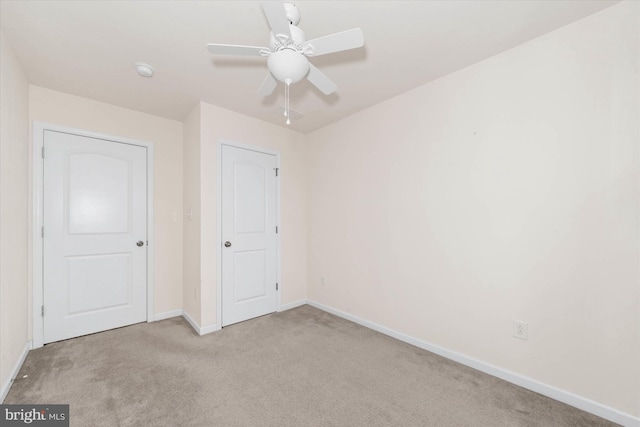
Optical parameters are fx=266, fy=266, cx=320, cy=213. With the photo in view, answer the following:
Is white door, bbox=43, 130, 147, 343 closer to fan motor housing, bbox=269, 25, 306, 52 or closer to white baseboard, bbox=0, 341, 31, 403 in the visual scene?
white baseboard, bbox=0, 341, 31, 403

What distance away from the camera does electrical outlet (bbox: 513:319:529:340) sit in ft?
6.37

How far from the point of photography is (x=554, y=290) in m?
1.84

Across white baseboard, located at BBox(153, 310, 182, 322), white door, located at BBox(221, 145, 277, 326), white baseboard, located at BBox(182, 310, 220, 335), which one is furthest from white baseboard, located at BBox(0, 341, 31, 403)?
white door, located at BBox(221, 145, 277, 326)

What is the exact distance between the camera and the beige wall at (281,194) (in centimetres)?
294

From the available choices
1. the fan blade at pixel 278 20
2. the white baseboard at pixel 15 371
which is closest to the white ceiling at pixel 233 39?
the fan blade at pixel 278 20

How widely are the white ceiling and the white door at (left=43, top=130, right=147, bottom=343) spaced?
2.24 feet

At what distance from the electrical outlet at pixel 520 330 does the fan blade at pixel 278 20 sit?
246cm

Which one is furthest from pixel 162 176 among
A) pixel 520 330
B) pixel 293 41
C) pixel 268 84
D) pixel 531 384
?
pixel 531 384

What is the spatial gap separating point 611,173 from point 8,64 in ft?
13.7

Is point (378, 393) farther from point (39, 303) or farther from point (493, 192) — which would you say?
point (39, 303)

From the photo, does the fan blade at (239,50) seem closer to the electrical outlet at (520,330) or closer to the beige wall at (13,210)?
the beige wall at (13,210)

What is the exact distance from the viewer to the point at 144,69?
88.6 inches

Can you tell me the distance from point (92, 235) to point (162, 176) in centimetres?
96

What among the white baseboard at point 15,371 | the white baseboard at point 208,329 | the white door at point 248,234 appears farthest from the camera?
the white door at point 248,234
